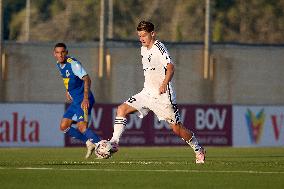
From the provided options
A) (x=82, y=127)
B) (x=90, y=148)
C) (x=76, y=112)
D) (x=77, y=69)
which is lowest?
(x=90, y=148)

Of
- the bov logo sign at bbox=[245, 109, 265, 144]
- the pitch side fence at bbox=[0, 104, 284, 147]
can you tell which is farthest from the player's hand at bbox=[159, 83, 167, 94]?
the bov logo sign at bbox=[245, 109, 265, 144]

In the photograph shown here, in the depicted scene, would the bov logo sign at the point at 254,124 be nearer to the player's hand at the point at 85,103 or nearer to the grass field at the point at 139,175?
the player's hand at the point at 85,103

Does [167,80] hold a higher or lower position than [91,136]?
higher

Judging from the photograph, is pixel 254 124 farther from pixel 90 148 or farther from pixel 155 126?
pixel 90 148

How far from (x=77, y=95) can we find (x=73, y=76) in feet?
1.51

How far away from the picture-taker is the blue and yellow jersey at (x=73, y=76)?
21.3 m

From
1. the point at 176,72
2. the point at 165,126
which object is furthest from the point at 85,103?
the point at 176,72

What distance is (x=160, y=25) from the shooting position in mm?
47594

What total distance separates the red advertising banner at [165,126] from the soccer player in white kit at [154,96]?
13.2m

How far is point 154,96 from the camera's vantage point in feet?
62.0

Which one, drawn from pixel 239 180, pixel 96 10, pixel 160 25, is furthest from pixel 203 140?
pixel 96 10

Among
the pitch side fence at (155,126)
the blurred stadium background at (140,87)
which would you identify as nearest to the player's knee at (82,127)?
the blurred stadium background at (140,87)

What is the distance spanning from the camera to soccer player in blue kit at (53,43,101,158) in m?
21.1

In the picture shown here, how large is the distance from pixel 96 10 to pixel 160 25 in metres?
9.58
